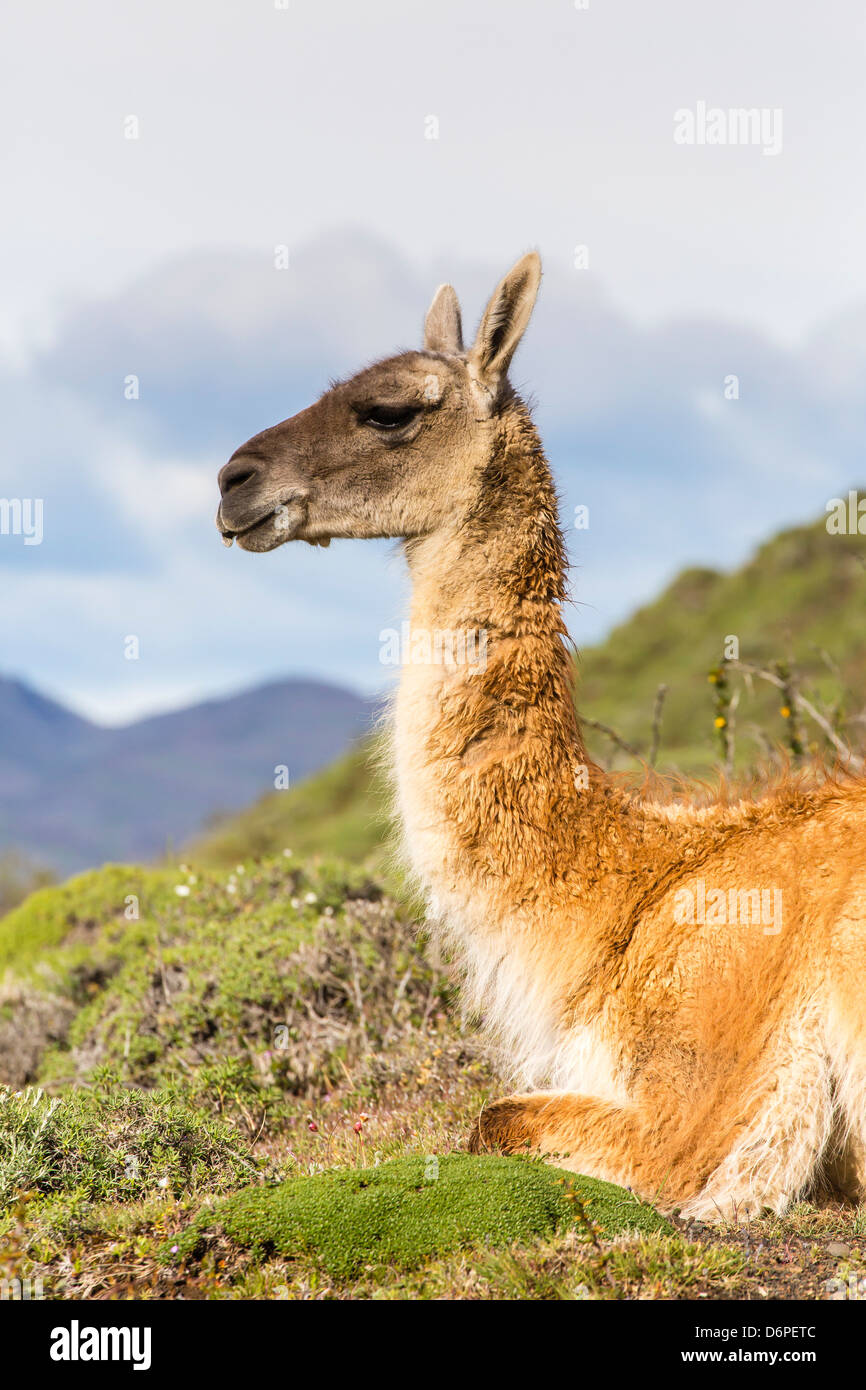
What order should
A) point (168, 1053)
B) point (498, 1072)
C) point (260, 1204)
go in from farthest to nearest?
point (168, 1053)
point (498, 1072)
point (260, 1204)

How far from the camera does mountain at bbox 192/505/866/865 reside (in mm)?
28203

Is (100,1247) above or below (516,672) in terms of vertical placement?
Result: below

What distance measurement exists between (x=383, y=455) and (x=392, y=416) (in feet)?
0.56

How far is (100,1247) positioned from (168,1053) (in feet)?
10.4

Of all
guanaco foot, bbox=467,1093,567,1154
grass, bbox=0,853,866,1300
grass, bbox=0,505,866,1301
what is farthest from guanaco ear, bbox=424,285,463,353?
guanaco foot, bbox=467,1093,567,1154

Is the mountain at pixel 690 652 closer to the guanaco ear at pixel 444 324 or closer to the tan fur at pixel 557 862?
the guanaco ear at pixel 444 324

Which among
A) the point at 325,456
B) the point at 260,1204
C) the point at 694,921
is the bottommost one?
the point at 260,1204

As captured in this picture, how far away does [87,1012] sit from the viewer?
8.35 m

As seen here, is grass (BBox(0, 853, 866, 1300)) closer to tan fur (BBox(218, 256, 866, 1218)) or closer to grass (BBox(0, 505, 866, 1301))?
grass (BBox(0, 505, 866, 1301))

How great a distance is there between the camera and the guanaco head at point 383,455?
16.3 ft

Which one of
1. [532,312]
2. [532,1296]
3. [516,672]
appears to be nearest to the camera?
[532,1296]

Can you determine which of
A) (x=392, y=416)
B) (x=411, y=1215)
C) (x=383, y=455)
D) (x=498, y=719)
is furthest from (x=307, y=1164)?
(x=392, y=416)
